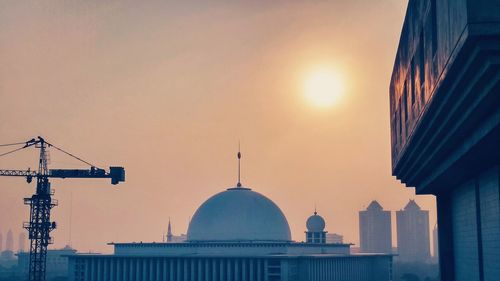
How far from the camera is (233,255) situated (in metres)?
131

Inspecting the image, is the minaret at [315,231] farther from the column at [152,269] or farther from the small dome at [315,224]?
the column at [152,269]

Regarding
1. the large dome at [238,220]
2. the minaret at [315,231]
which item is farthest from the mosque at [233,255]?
the minaret at [315,231]

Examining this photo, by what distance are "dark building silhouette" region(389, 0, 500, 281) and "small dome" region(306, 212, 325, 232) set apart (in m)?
102

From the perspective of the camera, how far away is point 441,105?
30.8 m

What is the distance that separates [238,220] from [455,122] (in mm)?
113745

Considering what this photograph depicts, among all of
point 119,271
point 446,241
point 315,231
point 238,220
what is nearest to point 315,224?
point 315,231

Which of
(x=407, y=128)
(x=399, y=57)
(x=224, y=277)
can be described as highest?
(x=399, y=57)

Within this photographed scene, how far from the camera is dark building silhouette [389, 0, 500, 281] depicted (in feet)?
79.9

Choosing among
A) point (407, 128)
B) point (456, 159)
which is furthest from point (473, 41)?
point (407, 128)

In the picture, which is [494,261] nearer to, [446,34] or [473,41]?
[446,34]

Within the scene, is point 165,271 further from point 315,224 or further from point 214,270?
point 315,224

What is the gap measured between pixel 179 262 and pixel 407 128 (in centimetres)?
9330

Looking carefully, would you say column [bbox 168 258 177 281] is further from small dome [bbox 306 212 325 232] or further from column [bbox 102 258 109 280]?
small dome [bbox 306 212 325 232]

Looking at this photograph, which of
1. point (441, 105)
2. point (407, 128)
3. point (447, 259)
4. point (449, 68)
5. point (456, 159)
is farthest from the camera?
point (447, 259)
